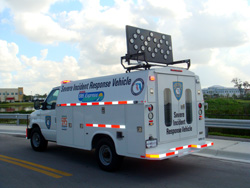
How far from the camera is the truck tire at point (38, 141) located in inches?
365

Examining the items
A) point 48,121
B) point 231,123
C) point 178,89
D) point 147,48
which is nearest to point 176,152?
point 178,89

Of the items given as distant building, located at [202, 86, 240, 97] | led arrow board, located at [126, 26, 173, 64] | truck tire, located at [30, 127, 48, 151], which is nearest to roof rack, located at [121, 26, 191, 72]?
led arrow board, located at [126, 26, 173, 64]

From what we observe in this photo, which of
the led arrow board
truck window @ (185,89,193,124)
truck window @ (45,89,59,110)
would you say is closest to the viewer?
truck window @ (185,89,193,124)

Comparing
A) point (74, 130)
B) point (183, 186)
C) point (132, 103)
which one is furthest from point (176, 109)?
point (74, 130)

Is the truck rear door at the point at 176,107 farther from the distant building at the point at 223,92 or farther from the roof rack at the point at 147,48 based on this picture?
the distant building at the point at 223,92

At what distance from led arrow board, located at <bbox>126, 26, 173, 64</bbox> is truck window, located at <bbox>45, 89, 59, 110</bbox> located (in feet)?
10.3

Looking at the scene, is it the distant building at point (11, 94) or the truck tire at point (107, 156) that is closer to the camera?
the truck tire at point (107, 156)

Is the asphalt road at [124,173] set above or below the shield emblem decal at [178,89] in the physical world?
below

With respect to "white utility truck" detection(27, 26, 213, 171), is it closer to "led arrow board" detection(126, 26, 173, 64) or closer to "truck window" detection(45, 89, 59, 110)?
"led arrow board" detection(126, 26, 173, 64)

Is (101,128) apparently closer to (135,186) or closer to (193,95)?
(135,186)

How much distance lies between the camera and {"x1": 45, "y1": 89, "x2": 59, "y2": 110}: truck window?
8742 mm

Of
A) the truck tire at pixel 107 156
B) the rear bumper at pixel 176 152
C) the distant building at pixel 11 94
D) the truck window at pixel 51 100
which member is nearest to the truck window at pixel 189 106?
the rear bumper at pixel 176 152

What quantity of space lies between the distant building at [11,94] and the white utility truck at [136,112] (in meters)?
103

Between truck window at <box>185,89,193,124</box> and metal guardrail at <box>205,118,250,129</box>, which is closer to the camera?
truck window at <box>185,89,193,124</box>
